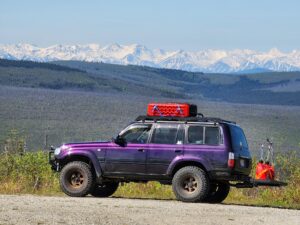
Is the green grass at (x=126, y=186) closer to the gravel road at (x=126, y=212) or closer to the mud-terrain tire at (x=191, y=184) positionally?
the mud-terrain tire at (x=191, y=184)

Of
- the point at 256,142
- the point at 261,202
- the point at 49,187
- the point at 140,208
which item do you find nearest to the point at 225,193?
the point at 261,202

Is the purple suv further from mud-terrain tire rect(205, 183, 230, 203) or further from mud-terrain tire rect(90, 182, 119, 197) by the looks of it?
mud-terrain tire rect(90, 182, 119, 197)

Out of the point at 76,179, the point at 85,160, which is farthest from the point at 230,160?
the point at 76,179

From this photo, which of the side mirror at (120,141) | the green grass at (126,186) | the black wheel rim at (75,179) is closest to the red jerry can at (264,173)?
the green grass at (126,186)

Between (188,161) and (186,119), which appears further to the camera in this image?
(186,119)

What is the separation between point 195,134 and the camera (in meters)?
18.6

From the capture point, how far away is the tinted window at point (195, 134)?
1850 cm

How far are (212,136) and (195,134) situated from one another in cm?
41

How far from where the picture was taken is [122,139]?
19.0m

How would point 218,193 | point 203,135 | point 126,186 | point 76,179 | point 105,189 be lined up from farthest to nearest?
point 126,186 → point 105,189 → point 218,193 → point 76,179 → point 203,135

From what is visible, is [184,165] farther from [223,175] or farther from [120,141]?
[120,141]

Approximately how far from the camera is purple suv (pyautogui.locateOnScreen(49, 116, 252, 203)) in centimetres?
1819

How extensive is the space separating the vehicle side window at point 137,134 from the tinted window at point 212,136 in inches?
54.1

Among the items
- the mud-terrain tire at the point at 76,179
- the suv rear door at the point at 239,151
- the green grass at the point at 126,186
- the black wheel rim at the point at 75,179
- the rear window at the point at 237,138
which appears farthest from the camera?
the green grass at the point at 126,186
